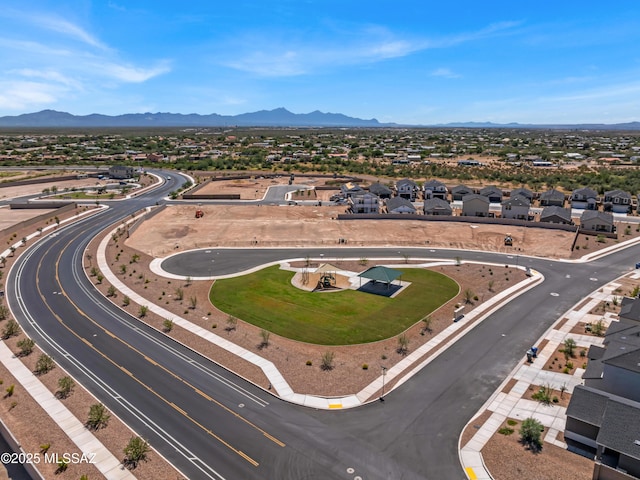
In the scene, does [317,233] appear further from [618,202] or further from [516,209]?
[618,202]

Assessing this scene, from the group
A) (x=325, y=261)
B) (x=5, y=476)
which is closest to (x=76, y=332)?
(x=5, y=476)

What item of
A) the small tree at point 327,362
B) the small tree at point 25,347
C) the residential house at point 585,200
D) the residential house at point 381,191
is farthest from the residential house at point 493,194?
the small tree at point 25,347

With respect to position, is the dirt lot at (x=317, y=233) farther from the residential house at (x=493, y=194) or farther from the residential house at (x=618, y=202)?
the residential house at (x=618, y=202)

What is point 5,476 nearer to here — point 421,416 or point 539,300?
point 421,416

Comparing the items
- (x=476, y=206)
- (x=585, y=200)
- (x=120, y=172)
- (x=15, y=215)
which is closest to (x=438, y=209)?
(x=476, y=206)

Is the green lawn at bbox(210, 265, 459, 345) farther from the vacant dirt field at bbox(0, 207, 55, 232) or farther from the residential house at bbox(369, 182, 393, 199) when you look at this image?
the vacant dirt field at bbox(0, 207, 55, 232)

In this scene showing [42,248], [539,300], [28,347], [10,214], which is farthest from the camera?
[10,214]

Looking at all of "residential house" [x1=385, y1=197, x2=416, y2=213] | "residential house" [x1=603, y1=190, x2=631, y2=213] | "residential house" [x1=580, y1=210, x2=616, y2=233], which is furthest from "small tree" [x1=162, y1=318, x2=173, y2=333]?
"residential house" [x1=603, y1=190, x2=631, y2=213]
